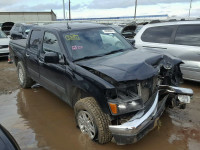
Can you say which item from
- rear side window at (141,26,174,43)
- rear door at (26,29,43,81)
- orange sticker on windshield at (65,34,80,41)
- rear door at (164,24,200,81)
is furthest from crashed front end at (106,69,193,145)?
rear side window at (141,26,174,43)

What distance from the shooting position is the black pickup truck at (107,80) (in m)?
2.61

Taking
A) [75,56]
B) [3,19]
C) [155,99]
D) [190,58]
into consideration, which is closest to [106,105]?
[155,99]

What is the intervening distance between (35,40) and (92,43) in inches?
65.2

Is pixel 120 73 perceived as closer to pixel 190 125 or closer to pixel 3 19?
pixel 190 125

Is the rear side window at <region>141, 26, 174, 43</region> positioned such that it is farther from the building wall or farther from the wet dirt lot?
the building wall

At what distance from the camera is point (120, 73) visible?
268cm

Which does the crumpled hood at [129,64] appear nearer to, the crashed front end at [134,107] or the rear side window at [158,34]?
the crashed front end at [134,107]

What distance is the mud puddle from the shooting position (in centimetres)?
304

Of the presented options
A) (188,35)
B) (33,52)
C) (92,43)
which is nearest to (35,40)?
(33,52)

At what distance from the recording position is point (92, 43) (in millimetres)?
3754

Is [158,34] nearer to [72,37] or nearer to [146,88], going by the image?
[72,37]

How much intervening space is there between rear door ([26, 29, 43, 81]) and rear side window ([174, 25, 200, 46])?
12.0 ft

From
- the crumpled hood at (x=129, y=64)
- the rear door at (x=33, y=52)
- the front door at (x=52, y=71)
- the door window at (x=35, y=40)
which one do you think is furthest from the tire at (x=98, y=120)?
the door window at (x=35, y=40)

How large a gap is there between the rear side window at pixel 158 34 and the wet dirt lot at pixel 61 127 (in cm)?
170
